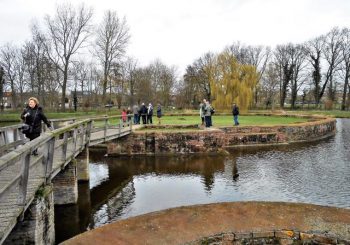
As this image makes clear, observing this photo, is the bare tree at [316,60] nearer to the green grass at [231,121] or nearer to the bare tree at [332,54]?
the bare tree at [332,54]

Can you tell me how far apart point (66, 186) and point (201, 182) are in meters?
4.75

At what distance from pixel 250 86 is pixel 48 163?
32.1 meters

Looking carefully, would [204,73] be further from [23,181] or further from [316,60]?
[23,181]

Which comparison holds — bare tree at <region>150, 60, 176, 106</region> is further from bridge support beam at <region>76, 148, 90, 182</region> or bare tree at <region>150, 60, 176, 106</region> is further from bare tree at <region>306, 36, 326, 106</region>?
bridge support beam at <region>76, 148, 90, 182</region>

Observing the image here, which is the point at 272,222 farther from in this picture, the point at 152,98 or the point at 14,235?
the point at 152,98

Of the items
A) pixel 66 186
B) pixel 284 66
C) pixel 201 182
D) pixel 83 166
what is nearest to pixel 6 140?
pixel 66 186

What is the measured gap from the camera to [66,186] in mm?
10695

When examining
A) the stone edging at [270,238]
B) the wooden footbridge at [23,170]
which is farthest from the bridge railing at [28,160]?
the stone edging at [270,238]

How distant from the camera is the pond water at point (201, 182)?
1034cm

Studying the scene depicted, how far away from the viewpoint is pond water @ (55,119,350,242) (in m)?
10.3

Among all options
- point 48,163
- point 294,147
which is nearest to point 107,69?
point 294,147

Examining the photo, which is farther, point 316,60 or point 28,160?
point 316,60

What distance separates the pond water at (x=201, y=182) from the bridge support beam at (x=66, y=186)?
0.23 meters

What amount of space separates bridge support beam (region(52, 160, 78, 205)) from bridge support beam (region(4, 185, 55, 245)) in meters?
3.29
